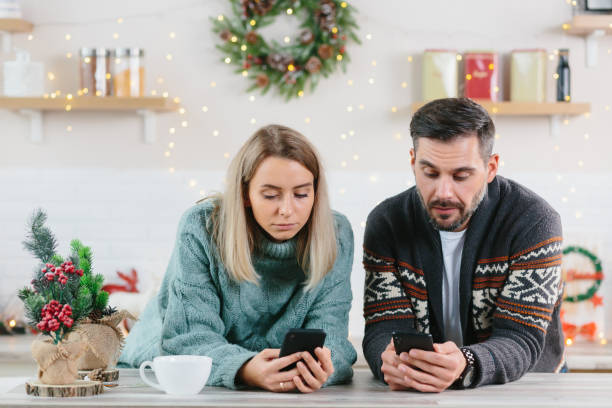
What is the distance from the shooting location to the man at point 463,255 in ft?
6.16

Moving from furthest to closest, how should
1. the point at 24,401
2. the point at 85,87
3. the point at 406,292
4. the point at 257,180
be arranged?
1. the point at 85,87
2. the point at 406,292
3. the point at 257,180
4. the point at 24,401

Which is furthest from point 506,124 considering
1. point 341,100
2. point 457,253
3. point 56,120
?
point 56,120

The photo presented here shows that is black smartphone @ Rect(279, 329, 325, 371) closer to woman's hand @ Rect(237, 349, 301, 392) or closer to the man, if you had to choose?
woman's hand @ Rect(237, 349, 301, 392)

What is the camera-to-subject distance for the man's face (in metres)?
1.89

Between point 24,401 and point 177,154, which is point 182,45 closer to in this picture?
point 177,154

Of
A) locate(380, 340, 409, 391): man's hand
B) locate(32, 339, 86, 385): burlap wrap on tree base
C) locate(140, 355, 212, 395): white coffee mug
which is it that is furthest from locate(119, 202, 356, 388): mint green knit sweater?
locate(32, 339, 86, 385): burlap wrap on tree base

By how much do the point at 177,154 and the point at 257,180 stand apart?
2.01 metres

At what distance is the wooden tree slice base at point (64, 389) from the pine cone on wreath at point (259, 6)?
2.51m

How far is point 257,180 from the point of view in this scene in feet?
6.08

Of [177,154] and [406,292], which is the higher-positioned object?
[177,154]

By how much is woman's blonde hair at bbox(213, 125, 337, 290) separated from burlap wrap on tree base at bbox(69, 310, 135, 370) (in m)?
0.31

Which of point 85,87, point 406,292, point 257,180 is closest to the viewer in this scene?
point 257,180

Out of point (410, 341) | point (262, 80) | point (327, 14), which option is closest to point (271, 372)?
point (410, 341)

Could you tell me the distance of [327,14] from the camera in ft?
12.1
